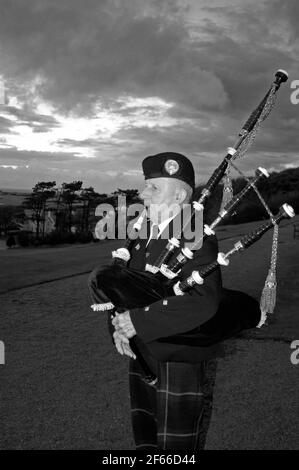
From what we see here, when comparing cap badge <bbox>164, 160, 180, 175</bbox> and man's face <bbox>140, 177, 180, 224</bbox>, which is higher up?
cap badge <bbox>164, 160, 180, 175</bbox>

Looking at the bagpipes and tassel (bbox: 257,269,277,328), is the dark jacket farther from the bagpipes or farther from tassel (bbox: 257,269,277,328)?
tassel (bbox: 257,269,277,328)

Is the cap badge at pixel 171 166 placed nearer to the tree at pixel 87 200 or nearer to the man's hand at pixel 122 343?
the man's hand at pixel 122 343

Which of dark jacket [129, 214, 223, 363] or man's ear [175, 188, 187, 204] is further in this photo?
man's ear [175, 188, 187, 204]

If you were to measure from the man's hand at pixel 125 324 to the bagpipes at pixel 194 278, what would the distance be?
0.12 feet

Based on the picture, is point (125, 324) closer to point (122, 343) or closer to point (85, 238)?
point (122, 343)

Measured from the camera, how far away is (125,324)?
249 cm

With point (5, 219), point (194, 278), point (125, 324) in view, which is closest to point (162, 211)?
point (194, 278)

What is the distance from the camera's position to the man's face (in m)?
2.73

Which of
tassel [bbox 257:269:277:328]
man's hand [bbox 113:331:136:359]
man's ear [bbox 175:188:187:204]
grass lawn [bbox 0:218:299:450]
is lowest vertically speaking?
grass lawn [bbox 0:218:299:450]

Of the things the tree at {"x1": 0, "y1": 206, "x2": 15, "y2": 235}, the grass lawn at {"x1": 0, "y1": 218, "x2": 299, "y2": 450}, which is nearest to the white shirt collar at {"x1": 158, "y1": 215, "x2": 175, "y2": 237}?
the grass lawn at {"x1": 0, "y1": 218, "x2": 299, "y2": 450}

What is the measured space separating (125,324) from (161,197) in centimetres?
75

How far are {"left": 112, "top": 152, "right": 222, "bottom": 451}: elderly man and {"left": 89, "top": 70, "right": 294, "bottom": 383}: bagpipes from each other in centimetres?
6

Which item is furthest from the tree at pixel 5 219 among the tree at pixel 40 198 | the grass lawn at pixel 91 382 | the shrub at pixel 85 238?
the grass lawn at pixel 91 382
